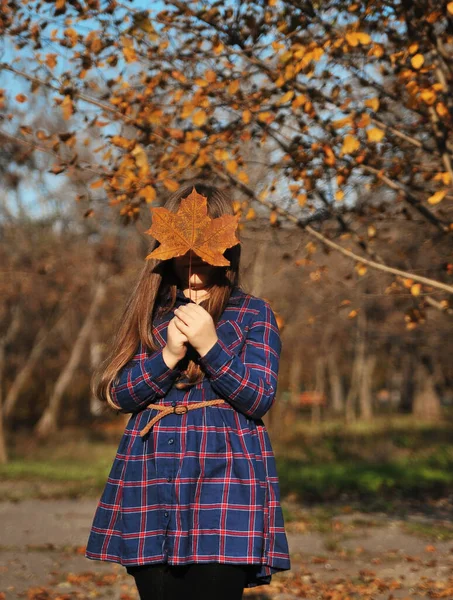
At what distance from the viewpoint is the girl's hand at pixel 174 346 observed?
221cm

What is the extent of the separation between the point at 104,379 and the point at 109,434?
20873 millimetres

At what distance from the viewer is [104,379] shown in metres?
2.38

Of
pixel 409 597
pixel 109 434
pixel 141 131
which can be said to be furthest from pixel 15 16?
pixel 109 434

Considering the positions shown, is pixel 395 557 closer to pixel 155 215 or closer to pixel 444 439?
pixel 155 215

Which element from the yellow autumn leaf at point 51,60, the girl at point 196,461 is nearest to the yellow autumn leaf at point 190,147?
the yellow autumn leaf at point 51,60

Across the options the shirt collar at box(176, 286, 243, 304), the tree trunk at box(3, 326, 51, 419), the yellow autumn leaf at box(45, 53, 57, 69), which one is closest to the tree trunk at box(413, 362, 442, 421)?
the tree trunk at box(3, 326, 51, 419)

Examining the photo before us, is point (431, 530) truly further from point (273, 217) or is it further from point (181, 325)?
point (181, 325)

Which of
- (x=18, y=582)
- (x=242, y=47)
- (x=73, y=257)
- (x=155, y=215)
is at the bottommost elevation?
(x=18, y=582)

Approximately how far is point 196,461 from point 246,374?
0.27 metres

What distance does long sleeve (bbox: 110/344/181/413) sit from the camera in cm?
226

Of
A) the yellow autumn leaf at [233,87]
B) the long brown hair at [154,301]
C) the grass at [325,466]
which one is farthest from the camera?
the grass at [325,466]

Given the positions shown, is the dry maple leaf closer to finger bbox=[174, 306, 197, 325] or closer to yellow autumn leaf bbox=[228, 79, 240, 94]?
finger bbox=[174, 306, 197, 325]

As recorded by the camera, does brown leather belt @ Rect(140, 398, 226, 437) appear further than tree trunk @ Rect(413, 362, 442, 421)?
No

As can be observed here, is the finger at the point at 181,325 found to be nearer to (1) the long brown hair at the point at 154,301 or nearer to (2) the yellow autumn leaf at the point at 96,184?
(1) the long brown hair at the point at 154,301
